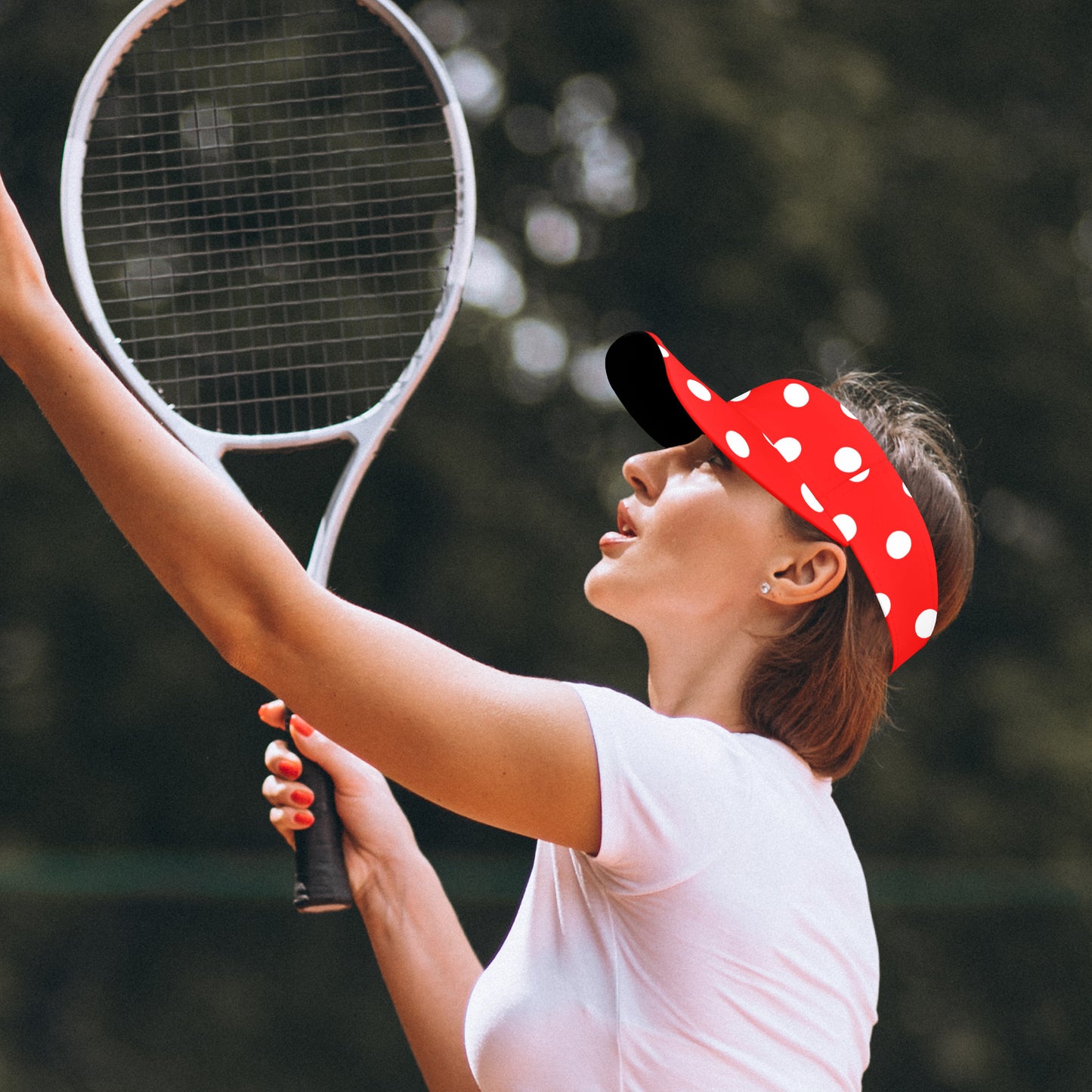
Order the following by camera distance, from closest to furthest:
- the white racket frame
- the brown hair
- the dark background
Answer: the brown hair < the white racket frame < the dark background

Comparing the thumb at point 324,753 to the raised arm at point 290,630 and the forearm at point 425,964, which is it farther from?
the raised arm at point 290,630

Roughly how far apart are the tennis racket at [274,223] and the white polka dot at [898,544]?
2.57 feet

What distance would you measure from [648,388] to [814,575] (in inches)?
12.0

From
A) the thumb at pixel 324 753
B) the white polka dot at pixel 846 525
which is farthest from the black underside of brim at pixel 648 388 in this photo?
the thumb at pixel 324 753

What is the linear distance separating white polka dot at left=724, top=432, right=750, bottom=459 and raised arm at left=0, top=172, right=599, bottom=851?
39cm

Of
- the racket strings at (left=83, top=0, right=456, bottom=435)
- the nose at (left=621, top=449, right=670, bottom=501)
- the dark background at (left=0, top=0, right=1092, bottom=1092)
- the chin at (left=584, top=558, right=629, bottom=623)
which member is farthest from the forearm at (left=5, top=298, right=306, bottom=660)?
the dark background at (left=0, top=0, right=1092, bottom=1092)

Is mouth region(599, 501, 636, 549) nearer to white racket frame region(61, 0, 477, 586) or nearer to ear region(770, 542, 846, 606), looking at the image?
ear region(770, 542, 846, 606)

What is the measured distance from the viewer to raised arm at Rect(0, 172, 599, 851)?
4.83 ft

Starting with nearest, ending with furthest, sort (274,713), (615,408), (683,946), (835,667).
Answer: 1. (683,946)
2. (835,667)
3. (274,713)
4. (615,408)

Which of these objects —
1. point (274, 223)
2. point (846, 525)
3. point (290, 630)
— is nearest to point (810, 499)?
point (846, 525)

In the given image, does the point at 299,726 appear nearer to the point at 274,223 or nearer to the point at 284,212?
the point at 284,212

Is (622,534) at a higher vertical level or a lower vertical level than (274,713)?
higher

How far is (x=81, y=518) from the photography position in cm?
855

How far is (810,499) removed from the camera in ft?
5.90
